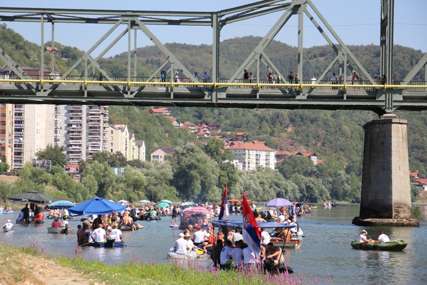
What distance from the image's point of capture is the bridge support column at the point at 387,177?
303 ft

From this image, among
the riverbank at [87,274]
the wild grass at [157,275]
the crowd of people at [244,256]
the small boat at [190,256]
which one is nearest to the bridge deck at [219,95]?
the small boat at [190,256]

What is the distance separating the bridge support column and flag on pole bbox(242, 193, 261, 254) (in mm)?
50987

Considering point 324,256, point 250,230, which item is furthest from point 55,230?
point 250,230

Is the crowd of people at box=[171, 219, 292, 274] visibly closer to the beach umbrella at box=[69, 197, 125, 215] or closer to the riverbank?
the riverbank

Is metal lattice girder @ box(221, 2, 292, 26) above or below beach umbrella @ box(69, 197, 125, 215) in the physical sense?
above

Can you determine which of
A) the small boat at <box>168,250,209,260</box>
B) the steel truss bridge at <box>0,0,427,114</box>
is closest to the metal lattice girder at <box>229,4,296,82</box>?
the steel truss bridge at <box>0,0,427,114</box>

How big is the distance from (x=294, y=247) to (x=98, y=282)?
1340 inches

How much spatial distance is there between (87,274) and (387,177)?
199 feet

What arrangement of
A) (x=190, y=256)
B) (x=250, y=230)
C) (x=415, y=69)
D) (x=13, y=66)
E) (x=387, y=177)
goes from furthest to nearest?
(x=415, y=69)
(x=13, y=66)
(x=387, y=177)
(x=190, y=256)
(x=250, y=230)

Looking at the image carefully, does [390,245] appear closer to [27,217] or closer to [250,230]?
[250,230]

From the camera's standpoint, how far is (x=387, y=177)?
93312 millimetres

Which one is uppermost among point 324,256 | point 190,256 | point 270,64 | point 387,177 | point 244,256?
point 270,64

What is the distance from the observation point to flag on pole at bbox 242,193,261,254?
4072 centimetres

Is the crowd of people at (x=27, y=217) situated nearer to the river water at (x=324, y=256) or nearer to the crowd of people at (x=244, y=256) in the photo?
the river water at (x=324, y=256)
